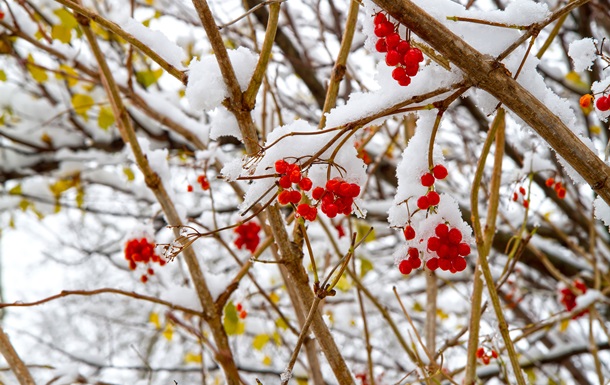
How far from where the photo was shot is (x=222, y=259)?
4453 millimetres

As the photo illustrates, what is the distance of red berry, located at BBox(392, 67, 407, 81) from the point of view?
90cm

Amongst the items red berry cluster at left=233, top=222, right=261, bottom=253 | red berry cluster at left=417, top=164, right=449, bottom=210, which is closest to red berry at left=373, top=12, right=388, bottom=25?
red berry cluster at left=417, top=164, right=449, bottom=210

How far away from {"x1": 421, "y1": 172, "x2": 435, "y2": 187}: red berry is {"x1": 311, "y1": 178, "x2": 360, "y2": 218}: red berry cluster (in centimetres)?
12

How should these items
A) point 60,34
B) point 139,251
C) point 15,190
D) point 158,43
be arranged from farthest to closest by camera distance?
1. point 15,190
2. point 60,34
3. point 139,251
4. point 158,43

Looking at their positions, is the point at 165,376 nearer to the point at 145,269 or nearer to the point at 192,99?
the point at 145,269

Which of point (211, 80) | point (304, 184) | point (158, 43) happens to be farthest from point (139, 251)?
point (304, 184)

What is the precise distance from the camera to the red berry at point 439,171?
955 millimetres

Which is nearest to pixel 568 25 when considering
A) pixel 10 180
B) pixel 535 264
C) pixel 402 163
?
pixel 535 264

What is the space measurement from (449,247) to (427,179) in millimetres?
148

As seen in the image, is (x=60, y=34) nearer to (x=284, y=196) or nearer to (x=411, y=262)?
(x=284, y=196)

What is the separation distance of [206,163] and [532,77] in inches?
45.7

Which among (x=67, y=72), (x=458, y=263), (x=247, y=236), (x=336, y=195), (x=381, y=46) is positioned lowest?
(x=458, y=263)

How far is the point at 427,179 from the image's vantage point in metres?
0.94

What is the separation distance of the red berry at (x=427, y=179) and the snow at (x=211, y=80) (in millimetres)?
416
